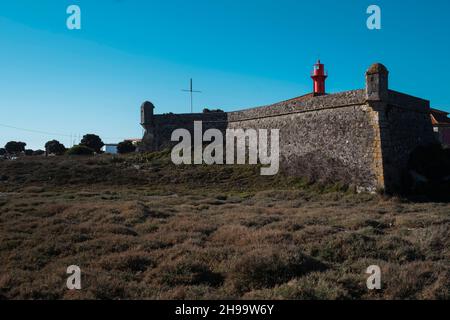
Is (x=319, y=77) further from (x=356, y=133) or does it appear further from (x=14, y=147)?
(x=14, y=147)

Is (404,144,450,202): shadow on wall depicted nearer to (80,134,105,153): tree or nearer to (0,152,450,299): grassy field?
(0,152,450,299): grassy field

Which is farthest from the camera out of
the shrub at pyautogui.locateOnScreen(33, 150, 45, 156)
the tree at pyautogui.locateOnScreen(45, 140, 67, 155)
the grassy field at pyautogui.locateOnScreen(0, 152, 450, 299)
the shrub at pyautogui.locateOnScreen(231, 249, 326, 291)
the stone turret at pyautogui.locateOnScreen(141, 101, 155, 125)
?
the shrub at pyautogui.locateOnScreen(33, 150, 45, 156)

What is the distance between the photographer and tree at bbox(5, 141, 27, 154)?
56.7 metres

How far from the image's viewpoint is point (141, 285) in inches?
239

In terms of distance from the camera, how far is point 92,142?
45.3 m

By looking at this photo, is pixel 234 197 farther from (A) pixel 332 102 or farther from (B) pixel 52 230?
(B) pixel 52 230

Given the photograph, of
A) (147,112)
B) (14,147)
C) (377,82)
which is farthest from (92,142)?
(377,82)

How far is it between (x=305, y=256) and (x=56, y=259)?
16.5 feet

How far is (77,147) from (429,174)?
32699mm

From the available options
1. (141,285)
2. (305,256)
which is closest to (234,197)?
(305,256)

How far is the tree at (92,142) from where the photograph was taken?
45.1 m

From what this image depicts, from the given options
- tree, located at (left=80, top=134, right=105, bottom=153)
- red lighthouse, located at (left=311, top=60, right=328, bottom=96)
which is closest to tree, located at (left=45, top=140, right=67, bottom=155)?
tree, located at (left=80, top=134, right=105, bottom=153)

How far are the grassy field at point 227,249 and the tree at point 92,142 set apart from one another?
31.4 m

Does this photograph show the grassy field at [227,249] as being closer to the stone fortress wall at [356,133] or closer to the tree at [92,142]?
the stone fortress wall at [356,133]
